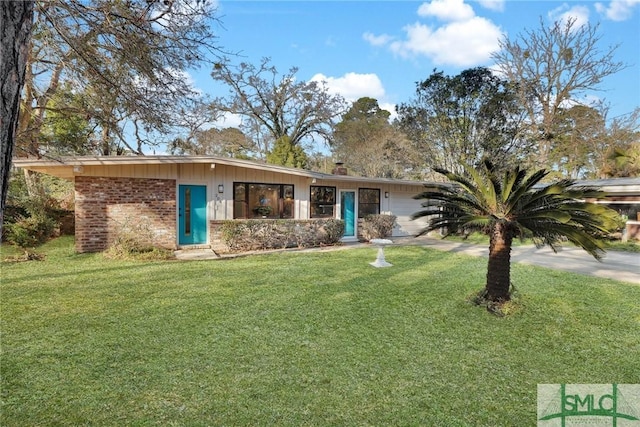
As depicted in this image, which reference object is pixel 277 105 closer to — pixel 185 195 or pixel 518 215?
pixel 185 195

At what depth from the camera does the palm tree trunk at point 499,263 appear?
4.55m

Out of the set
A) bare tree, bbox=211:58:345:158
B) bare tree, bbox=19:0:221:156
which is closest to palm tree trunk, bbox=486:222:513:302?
bare tree, bbox=19:0:221:156

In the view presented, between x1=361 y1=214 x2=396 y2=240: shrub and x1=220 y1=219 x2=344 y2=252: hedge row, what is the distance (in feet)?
5.65

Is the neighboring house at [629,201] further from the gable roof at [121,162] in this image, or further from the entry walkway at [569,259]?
the gable roof at [121,162]

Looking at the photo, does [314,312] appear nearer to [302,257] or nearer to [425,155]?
[302,257]

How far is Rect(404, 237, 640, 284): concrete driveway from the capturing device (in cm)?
726

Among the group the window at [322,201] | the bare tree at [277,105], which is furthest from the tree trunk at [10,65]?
the bare tree at [277,105]

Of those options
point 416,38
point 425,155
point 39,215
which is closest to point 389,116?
point 425,155

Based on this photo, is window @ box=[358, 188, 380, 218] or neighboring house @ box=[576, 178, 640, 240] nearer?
neighboring house @ box=[576, 178, 640, 240]

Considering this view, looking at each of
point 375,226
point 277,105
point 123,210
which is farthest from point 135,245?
point 277,105

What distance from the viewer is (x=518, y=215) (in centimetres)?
446

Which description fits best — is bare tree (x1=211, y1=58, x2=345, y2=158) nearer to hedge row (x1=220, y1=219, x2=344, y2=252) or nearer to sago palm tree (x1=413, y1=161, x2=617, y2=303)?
hedge row (x1=220, y1=219, x2=344, y2=252)

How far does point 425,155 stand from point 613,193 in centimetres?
765

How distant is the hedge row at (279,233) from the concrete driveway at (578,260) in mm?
3797
